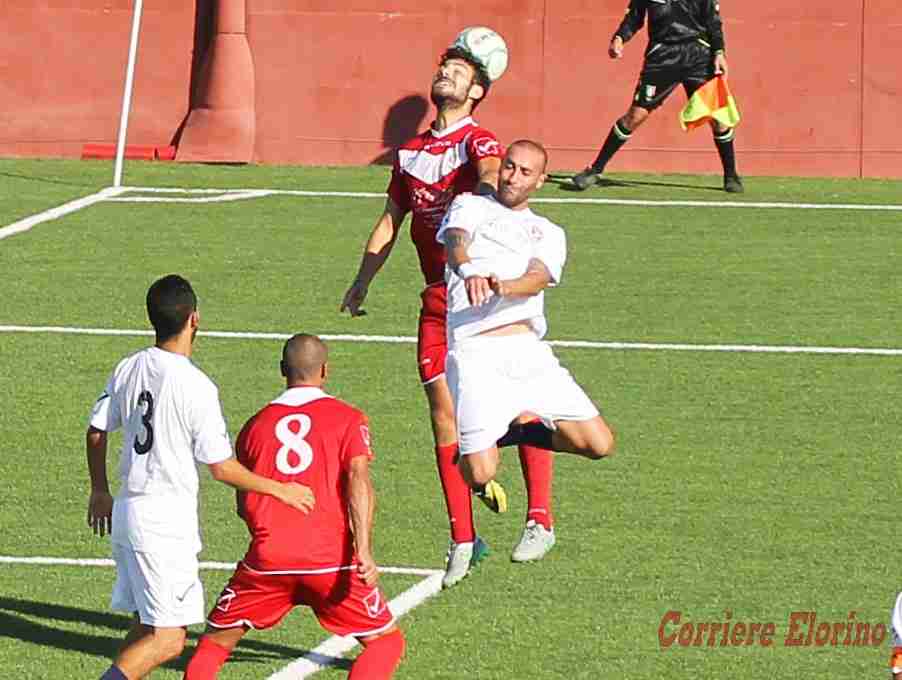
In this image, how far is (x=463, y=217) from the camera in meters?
10.5

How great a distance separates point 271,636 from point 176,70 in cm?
1425

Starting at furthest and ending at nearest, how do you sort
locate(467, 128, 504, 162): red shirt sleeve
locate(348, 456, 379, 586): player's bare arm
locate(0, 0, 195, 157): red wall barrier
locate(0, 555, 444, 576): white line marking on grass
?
locate(0, 0, 195, 157): red wall barrier
locate(467, 128, 504, 162): red shirt sleeve
locate(0, 555, 444, 576): white line marking on grass
locate(348, 456, 379, 586): player's bare arm

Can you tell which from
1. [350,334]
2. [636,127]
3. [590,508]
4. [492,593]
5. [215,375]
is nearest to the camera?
[492,593]

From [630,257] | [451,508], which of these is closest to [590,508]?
[451,508]

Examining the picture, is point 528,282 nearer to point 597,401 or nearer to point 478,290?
point 478,290

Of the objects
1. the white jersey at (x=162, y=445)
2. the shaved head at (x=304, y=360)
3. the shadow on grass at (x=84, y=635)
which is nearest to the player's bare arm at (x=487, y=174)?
the shadow on grass at (x=84, y=635)

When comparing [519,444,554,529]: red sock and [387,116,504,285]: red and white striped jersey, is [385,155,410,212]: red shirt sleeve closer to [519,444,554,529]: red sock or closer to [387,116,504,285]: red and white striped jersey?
[387,116,504,285]: red and white striped jersey

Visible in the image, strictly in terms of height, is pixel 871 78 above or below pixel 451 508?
above

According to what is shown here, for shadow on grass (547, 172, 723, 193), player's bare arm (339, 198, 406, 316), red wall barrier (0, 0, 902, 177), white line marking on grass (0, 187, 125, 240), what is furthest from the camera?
red wall barrier (0, 0, 902, 177)

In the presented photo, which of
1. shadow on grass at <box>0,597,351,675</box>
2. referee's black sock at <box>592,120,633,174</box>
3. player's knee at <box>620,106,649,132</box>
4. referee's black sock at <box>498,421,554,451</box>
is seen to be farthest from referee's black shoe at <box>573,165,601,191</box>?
shadow on grass at <box>0,597,351,675</box>

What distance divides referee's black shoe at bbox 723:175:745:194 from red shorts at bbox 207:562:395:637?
13.8m

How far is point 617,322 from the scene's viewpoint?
668 inches

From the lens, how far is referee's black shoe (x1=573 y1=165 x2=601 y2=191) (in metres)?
21.4

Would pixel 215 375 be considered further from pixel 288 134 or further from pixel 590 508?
pixel 288 134
